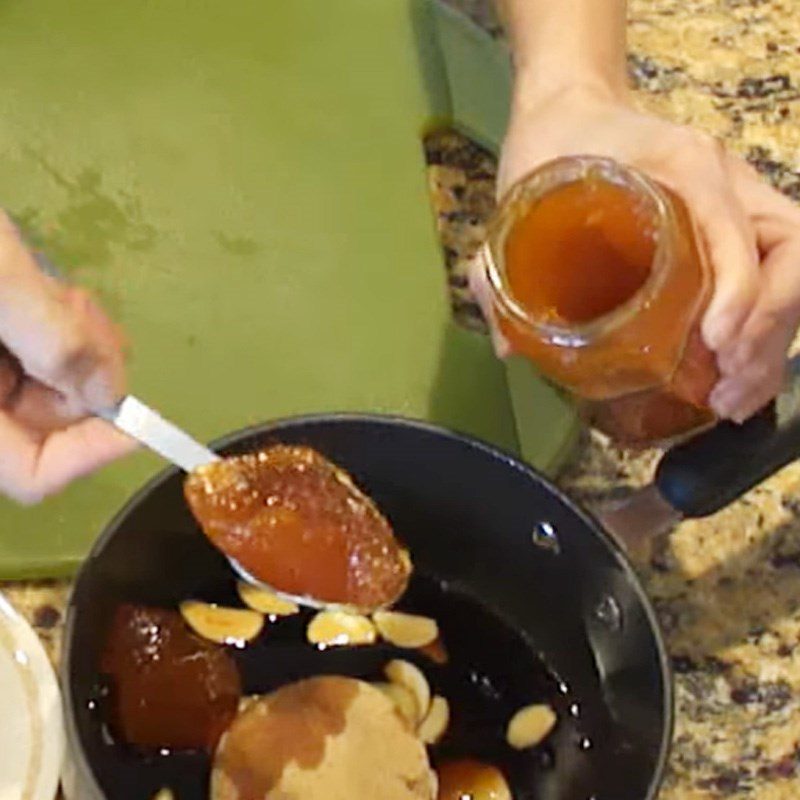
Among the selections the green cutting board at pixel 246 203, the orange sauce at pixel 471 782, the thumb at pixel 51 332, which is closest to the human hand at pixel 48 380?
the thumb at pixel 51 332

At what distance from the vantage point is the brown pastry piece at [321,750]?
2.76 ft

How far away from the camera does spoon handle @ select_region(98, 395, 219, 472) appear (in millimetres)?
832

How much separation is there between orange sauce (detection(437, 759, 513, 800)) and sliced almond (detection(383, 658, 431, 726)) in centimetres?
3

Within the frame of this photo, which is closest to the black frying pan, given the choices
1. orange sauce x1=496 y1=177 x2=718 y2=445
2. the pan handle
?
the pan handle

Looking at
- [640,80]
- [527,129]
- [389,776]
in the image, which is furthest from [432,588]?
[640,80]

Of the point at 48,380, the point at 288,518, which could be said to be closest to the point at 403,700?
the point at 288,518

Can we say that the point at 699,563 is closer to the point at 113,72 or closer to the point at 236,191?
the point at 236,191

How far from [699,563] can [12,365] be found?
0.39 m

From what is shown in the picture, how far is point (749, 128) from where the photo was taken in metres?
1.11

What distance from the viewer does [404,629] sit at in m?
0.92

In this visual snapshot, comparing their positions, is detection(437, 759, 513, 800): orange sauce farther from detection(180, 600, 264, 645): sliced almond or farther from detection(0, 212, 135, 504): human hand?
detection(0, 212, 135, 504): human hand

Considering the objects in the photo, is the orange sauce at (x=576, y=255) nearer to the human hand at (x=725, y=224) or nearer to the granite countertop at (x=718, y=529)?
the human hand at (x=725, y=224)

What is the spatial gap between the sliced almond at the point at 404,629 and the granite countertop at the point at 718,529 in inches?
4.9

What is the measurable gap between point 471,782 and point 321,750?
82 millimetres
